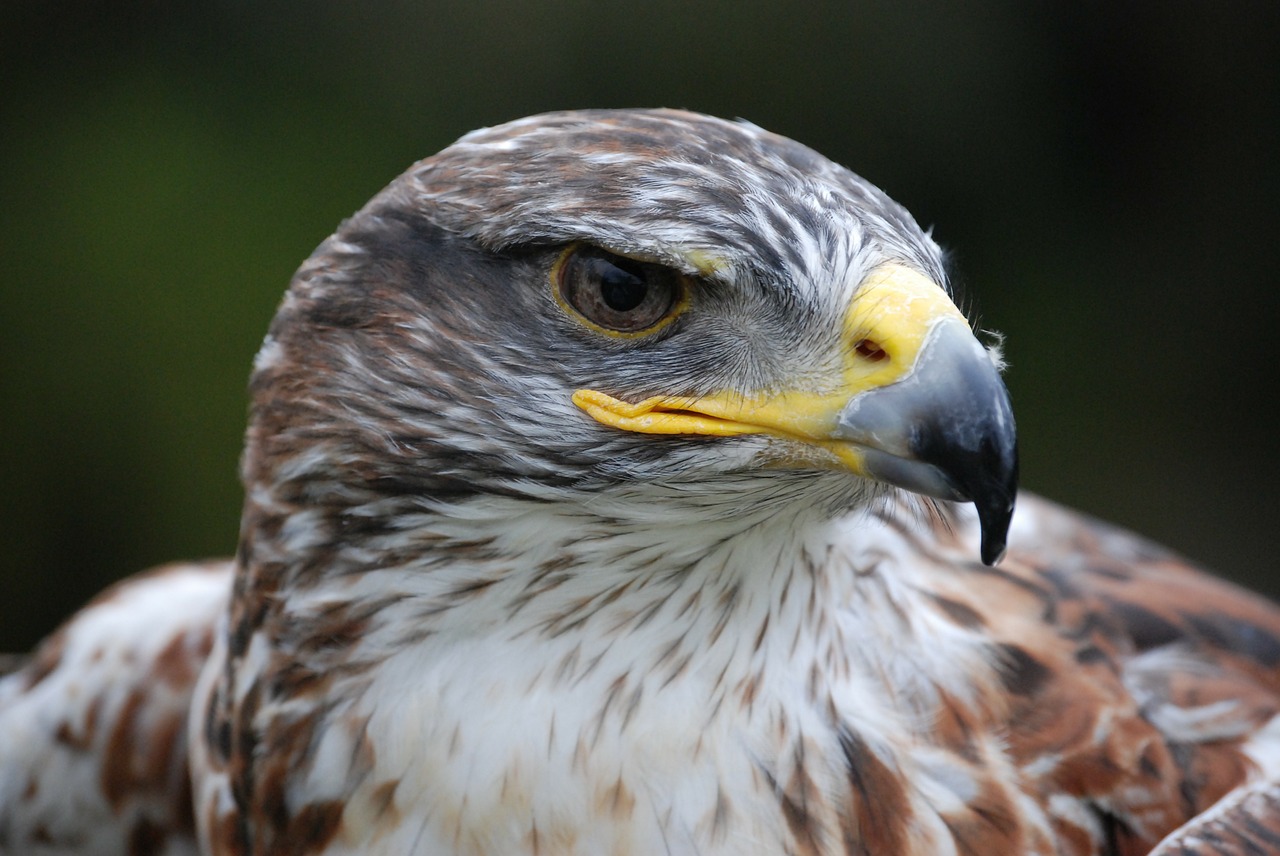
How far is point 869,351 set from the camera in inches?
64.6

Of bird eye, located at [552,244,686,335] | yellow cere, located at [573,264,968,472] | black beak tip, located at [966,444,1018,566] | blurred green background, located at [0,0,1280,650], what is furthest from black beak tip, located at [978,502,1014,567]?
blurred green background, located at [0,0,1280,650]

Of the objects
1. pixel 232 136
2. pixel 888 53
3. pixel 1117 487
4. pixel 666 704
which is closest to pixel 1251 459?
pixel 1117 487

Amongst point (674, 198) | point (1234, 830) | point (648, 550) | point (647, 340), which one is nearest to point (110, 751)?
point (648, 550)

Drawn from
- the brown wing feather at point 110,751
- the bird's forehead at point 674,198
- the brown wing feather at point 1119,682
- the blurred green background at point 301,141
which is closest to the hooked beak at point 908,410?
the bird's forehead at point 674,198

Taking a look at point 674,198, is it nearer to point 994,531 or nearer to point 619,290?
point 619,290

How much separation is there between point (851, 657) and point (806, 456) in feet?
1.45

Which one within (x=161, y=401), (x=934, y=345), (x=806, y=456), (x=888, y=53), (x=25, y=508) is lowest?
(x=25, y=508)

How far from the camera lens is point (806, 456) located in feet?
5.45

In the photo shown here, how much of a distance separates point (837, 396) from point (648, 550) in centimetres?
37

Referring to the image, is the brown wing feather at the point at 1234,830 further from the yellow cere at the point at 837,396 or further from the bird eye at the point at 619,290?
the bird eye at the point at 619,290

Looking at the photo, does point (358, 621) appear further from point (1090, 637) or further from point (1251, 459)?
point (1251, 459)

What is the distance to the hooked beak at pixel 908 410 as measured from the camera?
5.10ft

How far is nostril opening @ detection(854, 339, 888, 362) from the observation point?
63.9 inches

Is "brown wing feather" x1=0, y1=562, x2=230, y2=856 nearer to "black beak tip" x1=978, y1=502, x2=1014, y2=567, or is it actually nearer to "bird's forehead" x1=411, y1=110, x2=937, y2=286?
"bird's forehead" x1=411, y1=110, x2=937, y2=286
